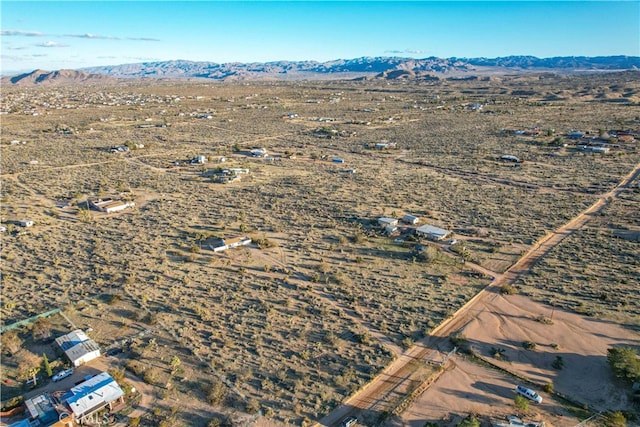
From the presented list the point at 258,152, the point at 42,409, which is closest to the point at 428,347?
the point at 42,409

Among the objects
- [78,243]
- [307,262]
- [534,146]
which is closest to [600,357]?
[307,262]

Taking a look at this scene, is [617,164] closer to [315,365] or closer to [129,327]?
[315,365]

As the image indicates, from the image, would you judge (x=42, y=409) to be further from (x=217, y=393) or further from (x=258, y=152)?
(x=258, y=152)

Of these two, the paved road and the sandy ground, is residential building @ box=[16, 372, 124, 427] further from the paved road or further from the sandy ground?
the sandy ground

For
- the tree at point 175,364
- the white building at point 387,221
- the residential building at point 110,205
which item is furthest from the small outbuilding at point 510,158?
the tree at point 175,364

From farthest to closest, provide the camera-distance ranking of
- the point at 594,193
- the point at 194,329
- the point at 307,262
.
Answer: the point at 594,193 → the point at 307,262 → the point at 194,329

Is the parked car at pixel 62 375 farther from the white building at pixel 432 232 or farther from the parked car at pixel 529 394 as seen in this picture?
the white building at pixel 432 232

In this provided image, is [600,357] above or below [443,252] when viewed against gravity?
below
